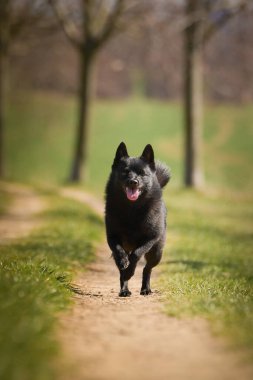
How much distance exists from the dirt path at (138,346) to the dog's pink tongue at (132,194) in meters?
1.22

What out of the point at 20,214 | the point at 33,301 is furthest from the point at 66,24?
the point at 33,301

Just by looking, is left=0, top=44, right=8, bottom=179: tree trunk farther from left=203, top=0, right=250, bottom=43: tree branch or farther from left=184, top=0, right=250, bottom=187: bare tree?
left=203, top=0, right=250, bottom=43: tree branch

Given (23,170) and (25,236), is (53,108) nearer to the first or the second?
(23,170)

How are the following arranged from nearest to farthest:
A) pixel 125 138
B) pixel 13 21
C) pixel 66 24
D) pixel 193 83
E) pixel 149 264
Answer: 1. pixel 149 264
2. pixel 193 83
3. pixel 66 24
4. pixel 13 21
5. pixel 125 138

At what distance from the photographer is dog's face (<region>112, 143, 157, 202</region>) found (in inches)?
325

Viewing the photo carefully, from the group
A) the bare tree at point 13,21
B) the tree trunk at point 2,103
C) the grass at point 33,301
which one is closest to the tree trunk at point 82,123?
the bare tree at point 13,21

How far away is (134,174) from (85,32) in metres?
21.8

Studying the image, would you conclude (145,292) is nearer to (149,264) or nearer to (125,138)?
(149,264)

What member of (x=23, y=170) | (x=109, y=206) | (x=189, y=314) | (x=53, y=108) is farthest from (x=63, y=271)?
(x=53, y=108)

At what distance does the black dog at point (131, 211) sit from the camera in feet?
27.1

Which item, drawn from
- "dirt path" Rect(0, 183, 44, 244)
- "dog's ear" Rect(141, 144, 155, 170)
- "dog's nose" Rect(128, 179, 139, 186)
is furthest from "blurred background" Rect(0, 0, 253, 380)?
"dog's ear" Rect(141, 144, 155, 170)

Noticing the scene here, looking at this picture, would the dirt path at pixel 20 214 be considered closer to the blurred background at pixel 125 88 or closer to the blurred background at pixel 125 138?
the blurred background at pixel 125 138

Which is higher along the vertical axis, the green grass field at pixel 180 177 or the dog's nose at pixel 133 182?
the dog's nose at pixel 133 182

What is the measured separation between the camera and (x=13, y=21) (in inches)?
1245
